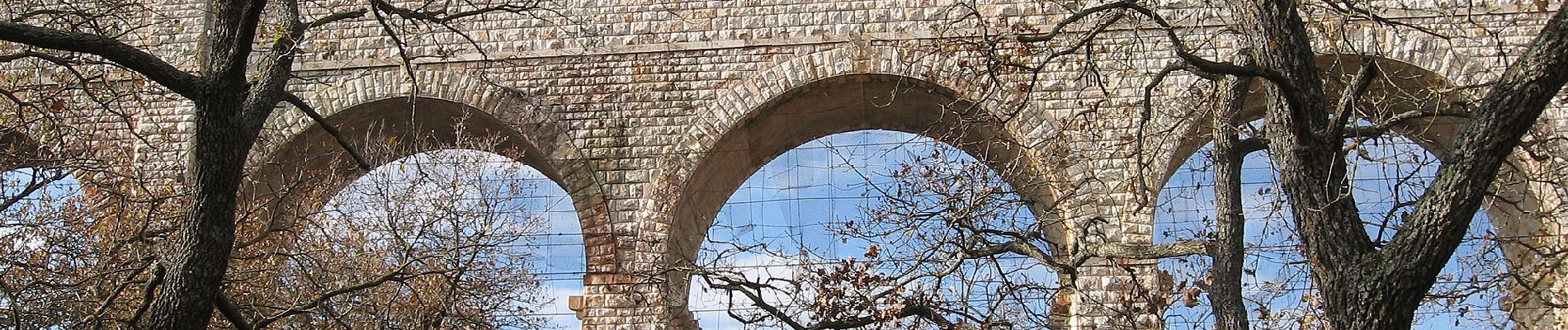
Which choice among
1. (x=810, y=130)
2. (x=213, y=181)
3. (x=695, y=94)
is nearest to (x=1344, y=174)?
(x=213, y=181)

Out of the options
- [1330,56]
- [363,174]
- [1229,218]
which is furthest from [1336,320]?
[363,174]

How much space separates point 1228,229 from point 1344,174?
3.97 feet

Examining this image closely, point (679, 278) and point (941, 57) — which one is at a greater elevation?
point (941, 57)

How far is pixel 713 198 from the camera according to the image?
11883 millimetres

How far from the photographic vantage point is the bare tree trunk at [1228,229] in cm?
688

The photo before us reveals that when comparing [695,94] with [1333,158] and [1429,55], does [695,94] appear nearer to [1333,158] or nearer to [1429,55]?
[1429,55]

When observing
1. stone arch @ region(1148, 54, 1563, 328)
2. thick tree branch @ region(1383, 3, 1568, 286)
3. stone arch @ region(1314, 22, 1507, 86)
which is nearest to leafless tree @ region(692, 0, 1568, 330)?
thick tree branch @ region(1383, 3, 1568, 286)

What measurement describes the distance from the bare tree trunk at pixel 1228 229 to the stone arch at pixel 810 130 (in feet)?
10.4

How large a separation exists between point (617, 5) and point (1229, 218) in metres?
5.58

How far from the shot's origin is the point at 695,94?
36.0 feet

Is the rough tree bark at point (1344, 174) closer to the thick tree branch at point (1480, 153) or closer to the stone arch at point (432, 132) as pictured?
the thick tree branch at point (1480, 153)

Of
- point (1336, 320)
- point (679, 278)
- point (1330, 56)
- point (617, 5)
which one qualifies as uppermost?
point (617, 5)

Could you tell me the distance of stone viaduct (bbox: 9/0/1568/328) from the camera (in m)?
10.5

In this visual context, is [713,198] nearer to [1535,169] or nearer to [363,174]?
[363,174]
